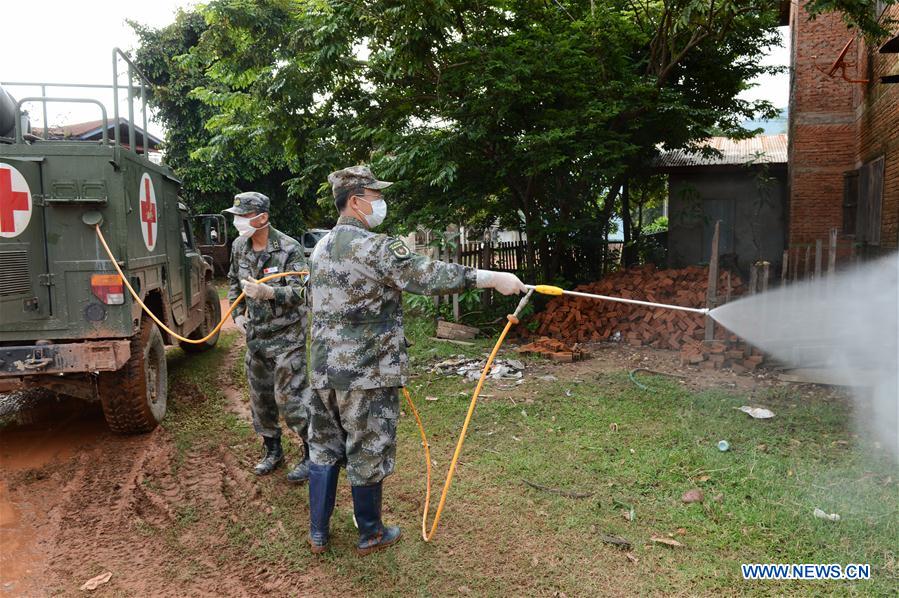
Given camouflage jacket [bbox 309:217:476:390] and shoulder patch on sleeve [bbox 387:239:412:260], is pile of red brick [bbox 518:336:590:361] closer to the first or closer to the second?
camouflage jacket [bbox 309:217:476:390]

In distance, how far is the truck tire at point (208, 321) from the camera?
8.51 metres

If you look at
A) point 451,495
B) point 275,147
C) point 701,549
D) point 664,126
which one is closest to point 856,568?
point 701,549

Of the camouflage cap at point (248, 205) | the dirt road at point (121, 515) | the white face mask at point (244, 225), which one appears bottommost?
the dirt road at point (121, 515)

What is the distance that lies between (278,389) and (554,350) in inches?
186

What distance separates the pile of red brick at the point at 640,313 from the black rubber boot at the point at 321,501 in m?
5.96

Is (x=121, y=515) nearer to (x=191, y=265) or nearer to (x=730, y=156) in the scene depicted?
(x=191, y=265)

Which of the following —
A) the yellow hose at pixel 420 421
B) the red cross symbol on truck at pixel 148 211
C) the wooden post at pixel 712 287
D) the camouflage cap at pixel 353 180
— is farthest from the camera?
the wooden post at pixel 712 287

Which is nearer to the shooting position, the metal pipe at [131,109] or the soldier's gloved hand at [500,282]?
the soldier's gloved hand at [500,282]

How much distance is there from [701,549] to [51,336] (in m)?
4.87

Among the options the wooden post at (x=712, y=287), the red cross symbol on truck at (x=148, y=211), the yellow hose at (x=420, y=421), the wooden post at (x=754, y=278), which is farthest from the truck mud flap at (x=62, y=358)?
the wooden post at (x=754, y=278)

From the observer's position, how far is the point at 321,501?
3381 millimetres

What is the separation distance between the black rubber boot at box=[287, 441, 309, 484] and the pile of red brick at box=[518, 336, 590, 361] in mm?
4348

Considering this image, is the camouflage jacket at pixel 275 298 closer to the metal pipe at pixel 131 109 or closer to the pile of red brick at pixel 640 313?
the metal pipe at pixel 131 109

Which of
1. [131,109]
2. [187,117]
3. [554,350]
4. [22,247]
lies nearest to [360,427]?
[22,247]
